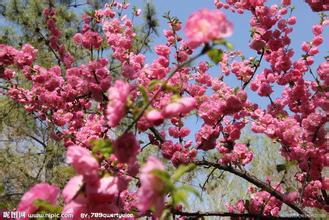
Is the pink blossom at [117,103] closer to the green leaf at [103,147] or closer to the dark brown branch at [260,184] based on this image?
the green leaf at [103,147]

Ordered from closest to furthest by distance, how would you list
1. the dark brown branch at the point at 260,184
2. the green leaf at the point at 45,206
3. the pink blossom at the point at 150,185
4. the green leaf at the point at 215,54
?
the pink blossom at the point at 150,185 < the green leaf at the point at 215,54 < the green leaf at the point at 45,206 < the dark brown branch at the point at 260,184

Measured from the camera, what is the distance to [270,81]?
3932 mm

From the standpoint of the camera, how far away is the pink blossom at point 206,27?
45.6 inches

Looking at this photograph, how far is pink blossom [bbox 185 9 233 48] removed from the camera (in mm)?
1158

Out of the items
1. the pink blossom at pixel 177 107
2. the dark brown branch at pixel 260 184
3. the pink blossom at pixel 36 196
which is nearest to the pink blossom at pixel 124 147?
the pink blossom at pixel 177 107

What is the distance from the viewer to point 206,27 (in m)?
1.18

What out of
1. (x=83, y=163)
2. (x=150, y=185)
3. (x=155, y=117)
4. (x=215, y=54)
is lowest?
(x=150, y=185)

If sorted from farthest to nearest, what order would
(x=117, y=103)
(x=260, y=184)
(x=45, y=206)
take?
(x=260, y=184)
(x=45, y=206)
(x=117, y=103)

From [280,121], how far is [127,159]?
2410 mm

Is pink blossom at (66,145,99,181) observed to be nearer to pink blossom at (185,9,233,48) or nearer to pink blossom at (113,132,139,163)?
pink blossom at (113,132,139,163)

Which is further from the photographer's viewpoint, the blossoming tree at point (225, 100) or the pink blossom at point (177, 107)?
the blossoming tree at point (225, 100)

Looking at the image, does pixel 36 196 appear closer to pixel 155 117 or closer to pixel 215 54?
pixel 155 117

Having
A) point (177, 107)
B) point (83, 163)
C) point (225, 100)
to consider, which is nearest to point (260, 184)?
point (225, 100)

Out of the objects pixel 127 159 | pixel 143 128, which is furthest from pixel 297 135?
pixel 127 159
